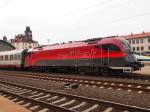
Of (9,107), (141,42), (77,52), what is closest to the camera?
(9,107)

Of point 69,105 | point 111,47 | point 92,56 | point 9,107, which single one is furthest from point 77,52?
point 9,107

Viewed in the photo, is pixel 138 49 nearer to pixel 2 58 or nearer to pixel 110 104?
pixel 2 58

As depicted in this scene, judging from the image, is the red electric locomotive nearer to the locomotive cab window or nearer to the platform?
the locomotive cab window

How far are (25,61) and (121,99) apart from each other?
89.0ft

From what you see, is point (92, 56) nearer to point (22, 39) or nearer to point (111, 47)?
point (111, 47)

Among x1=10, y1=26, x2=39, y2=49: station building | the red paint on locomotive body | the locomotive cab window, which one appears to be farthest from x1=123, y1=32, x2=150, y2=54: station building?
the locomotive cab window

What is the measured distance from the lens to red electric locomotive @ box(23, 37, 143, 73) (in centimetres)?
2238

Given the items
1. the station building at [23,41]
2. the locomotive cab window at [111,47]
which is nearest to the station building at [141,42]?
the station building at [23,41]

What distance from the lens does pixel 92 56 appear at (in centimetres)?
2473

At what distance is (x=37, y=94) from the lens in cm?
1491

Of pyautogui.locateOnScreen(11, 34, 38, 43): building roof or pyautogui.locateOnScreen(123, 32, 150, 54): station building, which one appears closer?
pyautogui.locateOnScreen(123, 32, 150, 54): station building

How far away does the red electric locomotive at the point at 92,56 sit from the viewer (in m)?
22.4

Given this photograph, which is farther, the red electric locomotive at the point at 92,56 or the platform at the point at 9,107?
the red electric locomotive at the point at 92,56

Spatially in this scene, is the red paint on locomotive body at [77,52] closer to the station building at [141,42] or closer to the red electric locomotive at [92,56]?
the red electric locomotive at [92,56]
